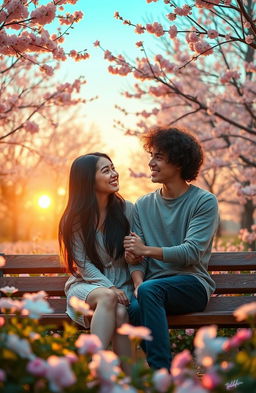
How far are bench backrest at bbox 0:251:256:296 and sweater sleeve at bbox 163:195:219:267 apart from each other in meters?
0.46

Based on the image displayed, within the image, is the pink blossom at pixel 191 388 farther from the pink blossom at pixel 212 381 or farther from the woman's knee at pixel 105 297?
the woman's knee at pixel 105 297

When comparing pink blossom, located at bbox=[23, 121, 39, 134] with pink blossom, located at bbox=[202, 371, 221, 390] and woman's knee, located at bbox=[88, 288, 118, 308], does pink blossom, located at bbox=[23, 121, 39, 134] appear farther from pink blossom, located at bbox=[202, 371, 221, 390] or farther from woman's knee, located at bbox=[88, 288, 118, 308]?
pink blossom, located at bbox=[202, 371, 221, 390]

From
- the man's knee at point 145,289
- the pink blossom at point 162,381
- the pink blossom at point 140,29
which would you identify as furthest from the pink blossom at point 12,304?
the pink blossom at point 140,29

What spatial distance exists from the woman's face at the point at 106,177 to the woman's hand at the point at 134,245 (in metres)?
0.34

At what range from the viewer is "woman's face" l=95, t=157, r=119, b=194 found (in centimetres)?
372

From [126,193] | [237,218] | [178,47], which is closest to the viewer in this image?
[178,47]

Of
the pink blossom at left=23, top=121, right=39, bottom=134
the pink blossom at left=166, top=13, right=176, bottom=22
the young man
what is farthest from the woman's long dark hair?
the pink blossom at left=23, top=121, right=39, bottom=134

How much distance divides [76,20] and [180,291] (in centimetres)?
259

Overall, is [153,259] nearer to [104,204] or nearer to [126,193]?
[104,204]

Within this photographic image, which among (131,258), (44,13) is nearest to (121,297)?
(131,258)

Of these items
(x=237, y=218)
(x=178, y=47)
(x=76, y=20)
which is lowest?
(x=237, y=218)

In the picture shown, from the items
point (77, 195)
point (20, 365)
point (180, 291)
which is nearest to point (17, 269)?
point (77, 195)

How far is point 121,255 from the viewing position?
147 inches

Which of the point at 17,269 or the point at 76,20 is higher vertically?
the point at 76,20
